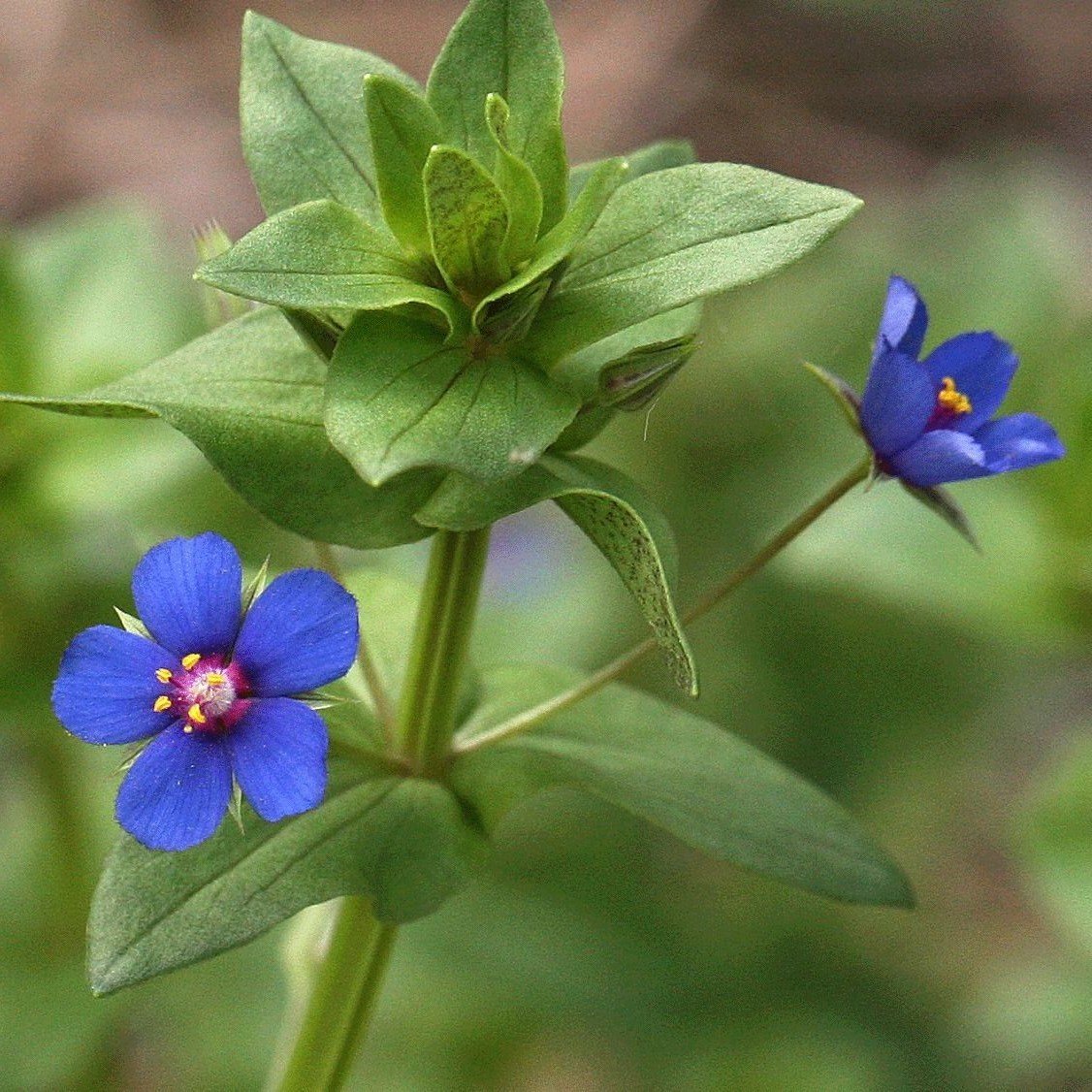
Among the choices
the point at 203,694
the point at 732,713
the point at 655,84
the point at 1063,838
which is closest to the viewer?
the point at 203,694

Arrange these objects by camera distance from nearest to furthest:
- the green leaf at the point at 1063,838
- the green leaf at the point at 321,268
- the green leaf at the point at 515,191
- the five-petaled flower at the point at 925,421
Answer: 1. the green leaf at the point at 321,268
2. the green leaf at the point at 515,191
3. the five-petaled flower at the point at 925,421
4. the green leaf at the point at 1063,838

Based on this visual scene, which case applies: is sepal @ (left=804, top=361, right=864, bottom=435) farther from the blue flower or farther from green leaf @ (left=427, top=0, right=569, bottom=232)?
the blue flower

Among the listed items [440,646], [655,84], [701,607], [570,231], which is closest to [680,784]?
[701,607]

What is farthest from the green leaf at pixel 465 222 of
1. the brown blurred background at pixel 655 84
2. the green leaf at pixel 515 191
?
the brown blurred background at pixel 655 84

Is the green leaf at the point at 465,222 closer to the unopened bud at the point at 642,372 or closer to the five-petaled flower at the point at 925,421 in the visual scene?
the unopened bud at the point at 642,372

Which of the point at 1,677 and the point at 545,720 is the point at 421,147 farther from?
the point at 1,677

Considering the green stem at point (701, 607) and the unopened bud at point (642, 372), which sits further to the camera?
the green stem at point (701, 607)

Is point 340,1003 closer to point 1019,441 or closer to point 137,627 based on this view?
point 137,627

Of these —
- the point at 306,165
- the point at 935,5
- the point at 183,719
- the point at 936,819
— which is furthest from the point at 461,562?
the point at 935,5
